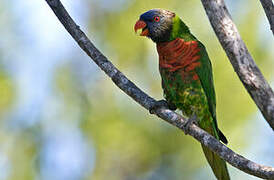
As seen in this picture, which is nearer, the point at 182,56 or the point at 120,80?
the point at 120,80

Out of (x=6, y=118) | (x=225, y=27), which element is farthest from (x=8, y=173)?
(x=225, y=27)

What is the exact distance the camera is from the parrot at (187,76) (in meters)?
3.94

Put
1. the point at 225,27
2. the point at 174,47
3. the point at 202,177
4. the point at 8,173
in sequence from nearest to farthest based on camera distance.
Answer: the point at 225,27 < the point at 174,47 < the point at 202,177 < the point at 8,173

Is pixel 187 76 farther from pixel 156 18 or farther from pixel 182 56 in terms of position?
pixel 156 18

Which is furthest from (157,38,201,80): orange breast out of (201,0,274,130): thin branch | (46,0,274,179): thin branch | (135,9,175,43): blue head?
(201,0,274,130): thin branch

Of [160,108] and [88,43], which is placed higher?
[88,43]

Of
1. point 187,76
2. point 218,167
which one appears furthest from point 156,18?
point 218,167

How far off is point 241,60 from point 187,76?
57.2 inches

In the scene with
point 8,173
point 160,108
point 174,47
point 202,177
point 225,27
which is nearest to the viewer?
point 225,27

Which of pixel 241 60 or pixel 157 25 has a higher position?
pixel 157 25

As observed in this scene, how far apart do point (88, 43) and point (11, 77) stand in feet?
11.1

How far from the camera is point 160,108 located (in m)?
3.37

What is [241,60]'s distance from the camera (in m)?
2.50

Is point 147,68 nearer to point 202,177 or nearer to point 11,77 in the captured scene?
point 202,177
